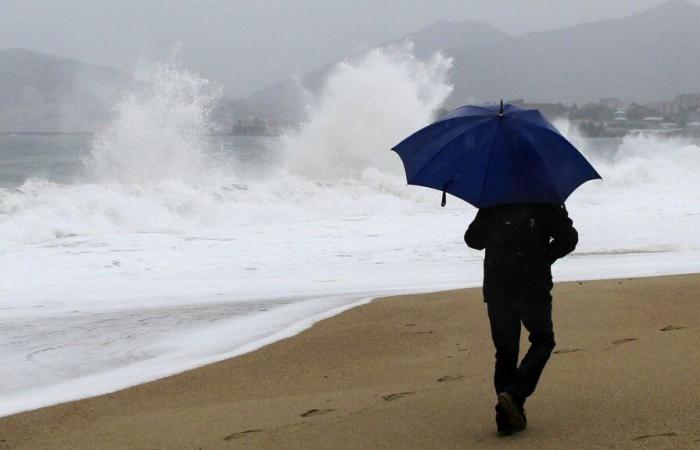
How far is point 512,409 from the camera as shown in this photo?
13.4 feet

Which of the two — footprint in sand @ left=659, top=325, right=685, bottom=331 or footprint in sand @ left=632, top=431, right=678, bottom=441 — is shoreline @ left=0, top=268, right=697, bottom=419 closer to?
footprint in sand @ left=659, top=325, right=685, bottom=331

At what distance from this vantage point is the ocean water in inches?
296

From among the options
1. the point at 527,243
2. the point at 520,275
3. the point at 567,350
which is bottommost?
the point at 567,350

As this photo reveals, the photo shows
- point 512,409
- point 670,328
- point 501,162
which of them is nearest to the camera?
point 501,162

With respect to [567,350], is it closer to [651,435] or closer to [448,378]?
[448,378]

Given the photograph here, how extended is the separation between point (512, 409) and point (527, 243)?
0.81 m

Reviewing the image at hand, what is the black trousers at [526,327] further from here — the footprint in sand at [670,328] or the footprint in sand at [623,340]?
the footprint in sand at [670,328]

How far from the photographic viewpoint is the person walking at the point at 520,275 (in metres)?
4.04

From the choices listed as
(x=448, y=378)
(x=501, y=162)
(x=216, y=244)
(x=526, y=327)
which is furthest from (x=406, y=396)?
(x=216, y=244)

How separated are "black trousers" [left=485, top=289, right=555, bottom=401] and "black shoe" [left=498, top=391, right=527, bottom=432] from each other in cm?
3

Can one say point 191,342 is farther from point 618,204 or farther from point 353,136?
point 353,136

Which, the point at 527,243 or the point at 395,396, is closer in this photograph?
the point at 527,243

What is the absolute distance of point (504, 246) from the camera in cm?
405

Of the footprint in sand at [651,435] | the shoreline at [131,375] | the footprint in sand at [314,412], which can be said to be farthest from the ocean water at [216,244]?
the footprint in sand at [651,435]
